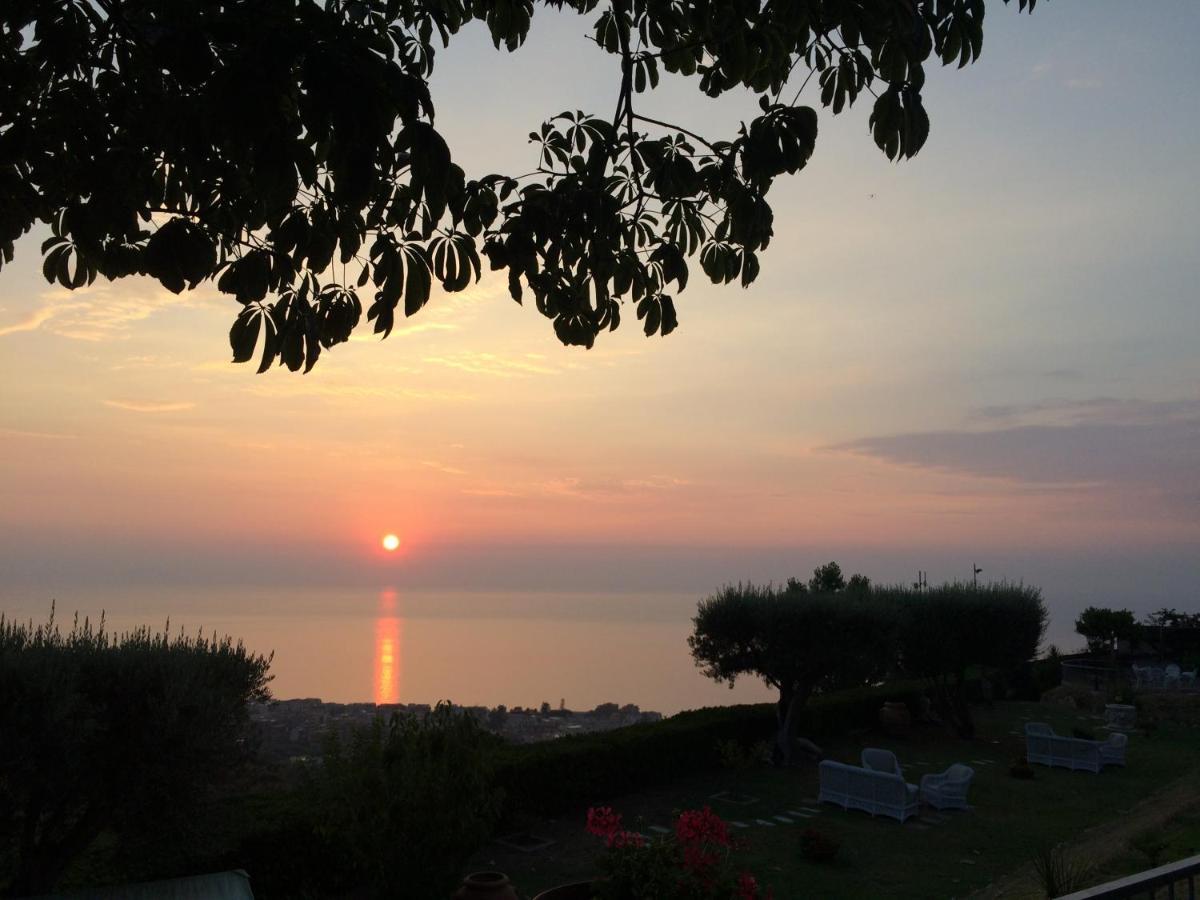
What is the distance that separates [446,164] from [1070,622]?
130ft

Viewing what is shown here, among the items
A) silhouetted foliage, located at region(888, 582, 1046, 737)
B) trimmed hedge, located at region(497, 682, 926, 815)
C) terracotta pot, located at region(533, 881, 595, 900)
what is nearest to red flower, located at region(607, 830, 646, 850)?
terracotta pot, located at region(533, 881, 595, 900)

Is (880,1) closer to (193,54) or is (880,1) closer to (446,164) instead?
(446,164)

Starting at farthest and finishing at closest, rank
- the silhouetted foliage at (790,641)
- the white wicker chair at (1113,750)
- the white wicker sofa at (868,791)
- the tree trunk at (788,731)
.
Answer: the white wicker chair at (1113,750) → the tree trunk at (788,731) → the silhouetted foliage at (790,641) → the white wicker sofa at (868,791)

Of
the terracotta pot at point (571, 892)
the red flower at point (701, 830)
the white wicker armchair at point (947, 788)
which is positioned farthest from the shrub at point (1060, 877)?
the terracotta pot at point (571, 892)

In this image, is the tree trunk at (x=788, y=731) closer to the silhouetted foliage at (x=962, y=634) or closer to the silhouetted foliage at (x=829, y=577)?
the silhouetted foliage at (x=962, y=634)

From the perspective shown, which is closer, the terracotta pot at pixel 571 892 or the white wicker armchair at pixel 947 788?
the terracotta pot at pixel 571 892

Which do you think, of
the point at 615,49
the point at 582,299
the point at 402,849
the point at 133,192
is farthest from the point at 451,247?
the point at 402,849

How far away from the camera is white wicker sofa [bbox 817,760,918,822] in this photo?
52.1 ft

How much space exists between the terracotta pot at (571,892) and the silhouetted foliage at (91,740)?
3.38 metres

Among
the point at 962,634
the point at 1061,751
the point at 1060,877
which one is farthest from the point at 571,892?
the point at 962,634

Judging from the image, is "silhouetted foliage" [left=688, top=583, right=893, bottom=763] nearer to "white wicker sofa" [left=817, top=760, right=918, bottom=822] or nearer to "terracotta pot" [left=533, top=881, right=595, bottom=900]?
"white wicker sofa" [left=817, top=760, right=918, bottom=822]

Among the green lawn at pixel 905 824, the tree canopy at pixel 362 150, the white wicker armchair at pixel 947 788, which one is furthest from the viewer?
the white wicker armchair at pixel 947 788

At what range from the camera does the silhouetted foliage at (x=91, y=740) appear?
8.05 meters

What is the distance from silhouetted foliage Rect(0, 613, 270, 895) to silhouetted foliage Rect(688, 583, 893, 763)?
13.4 metres
